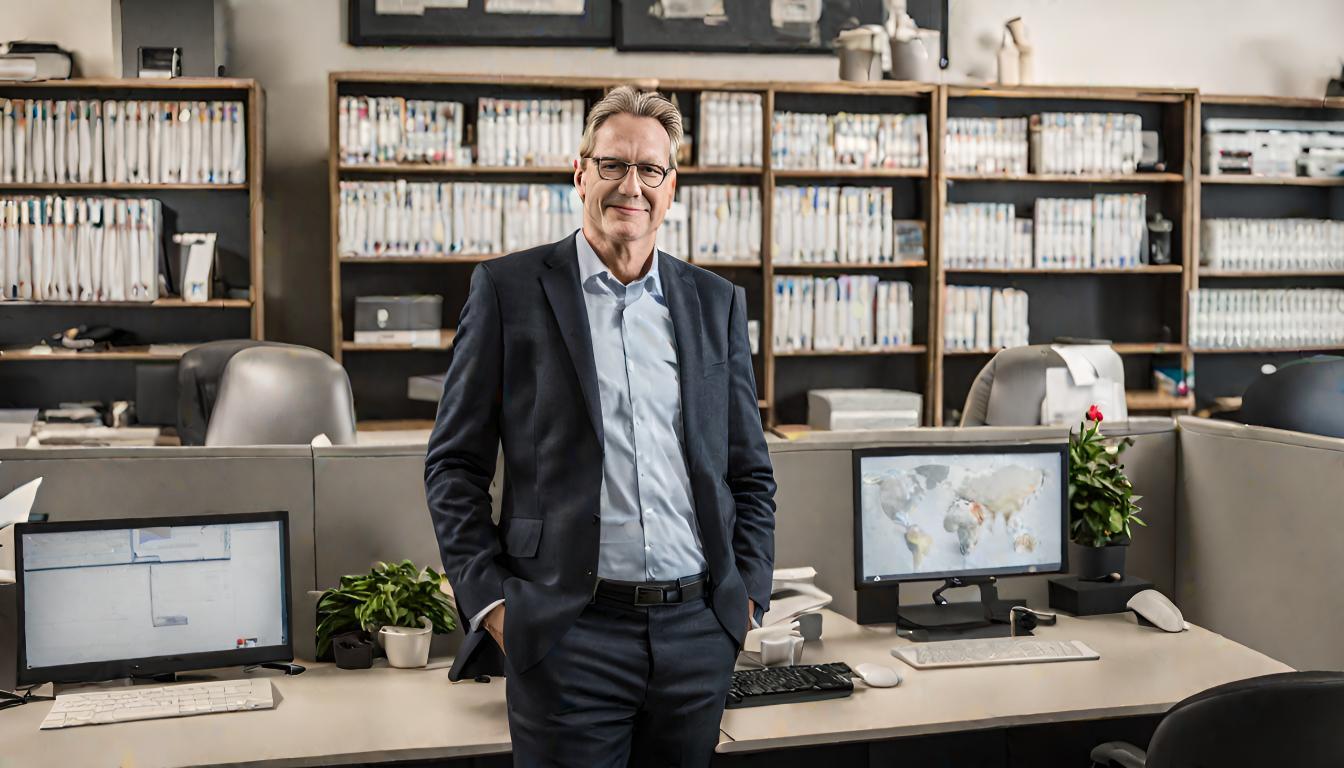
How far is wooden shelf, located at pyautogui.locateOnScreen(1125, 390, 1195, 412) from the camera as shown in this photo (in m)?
5.05

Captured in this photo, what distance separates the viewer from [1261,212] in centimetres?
548

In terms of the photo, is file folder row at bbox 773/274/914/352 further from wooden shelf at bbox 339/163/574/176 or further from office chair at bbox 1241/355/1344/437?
office chair at bbox 1241/355/1344/437

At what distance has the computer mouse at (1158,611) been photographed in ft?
8.19

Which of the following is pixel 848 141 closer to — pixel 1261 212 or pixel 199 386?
pixel 1261 212

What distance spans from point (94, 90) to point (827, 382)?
314 cm

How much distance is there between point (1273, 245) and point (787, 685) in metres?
4.12

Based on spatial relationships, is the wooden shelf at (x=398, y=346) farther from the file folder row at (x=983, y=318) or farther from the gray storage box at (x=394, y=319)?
the file folder row at (x=983, y=318)

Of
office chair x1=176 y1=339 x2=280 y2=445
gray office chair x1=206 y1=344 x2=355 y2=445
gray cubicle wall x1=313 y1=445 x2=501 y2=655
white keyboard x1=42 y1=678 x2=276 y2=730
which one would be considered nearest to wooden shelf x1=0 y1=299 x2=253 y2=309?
office chair x1=176 y1=339 x2=280 y2=445

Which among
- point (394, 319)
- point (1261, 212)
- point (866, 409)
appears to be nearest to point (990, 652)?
point (866, 409)

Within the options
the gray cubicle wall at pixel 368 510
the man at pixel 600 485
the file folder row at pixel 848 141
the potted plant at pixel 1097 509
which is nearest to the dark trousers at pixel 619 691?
the man at pixel 600 485

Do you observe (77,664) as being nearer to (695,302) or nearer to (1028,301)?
(695,302)

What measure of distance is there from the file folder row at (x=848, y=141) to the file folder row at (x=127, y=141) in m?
2.09

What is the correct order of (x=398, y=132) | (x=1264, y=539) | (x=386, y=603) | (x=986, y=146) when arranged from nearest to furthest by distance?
(x=386, y=603), (x=1264, y=539), (x=398, y=132), (x=986, y=146)

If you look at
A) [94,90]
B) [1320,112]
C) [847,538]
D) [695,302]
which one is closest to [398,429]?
[94,90]
